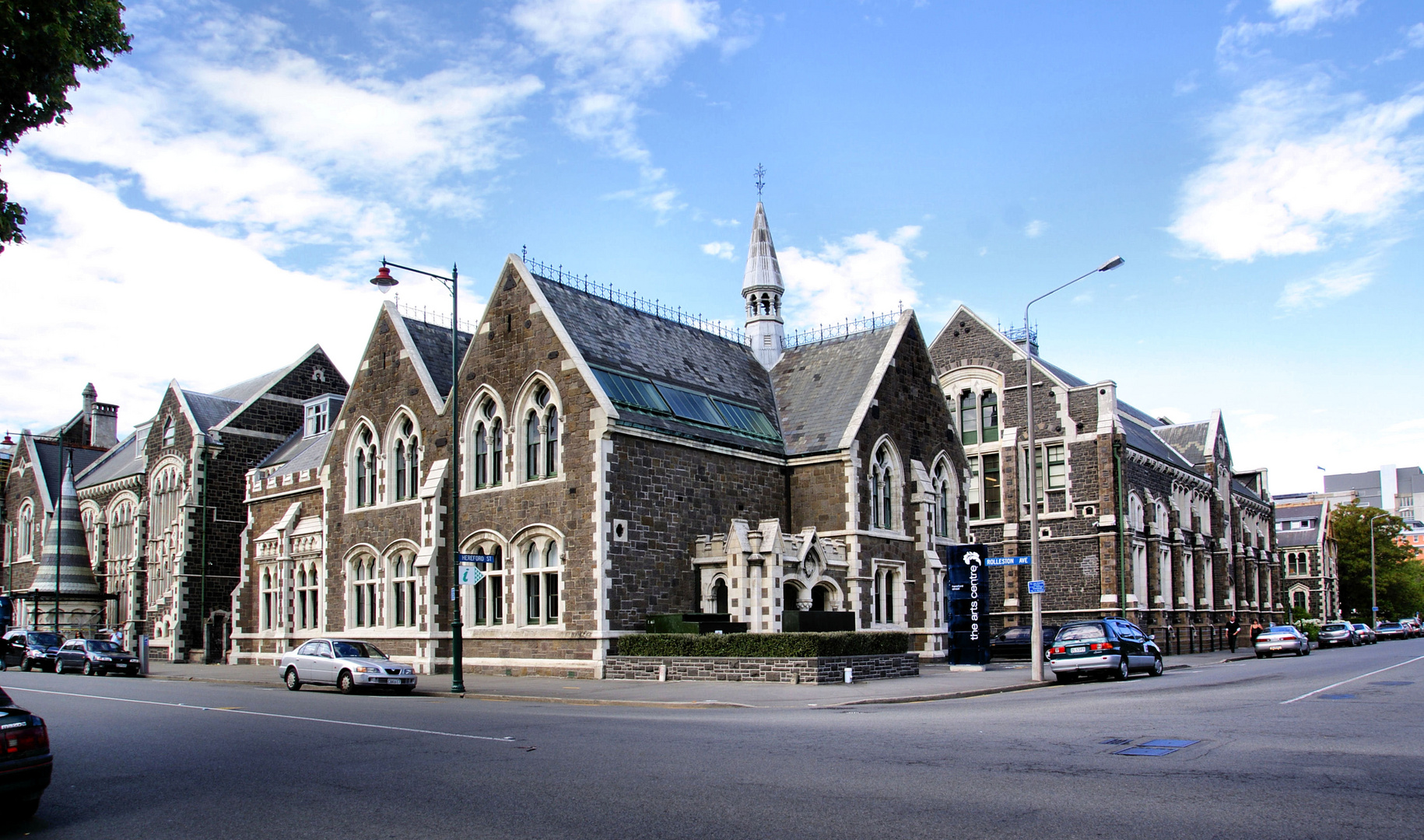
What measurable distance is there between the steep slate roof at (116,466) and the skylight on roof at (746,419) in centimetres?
3192

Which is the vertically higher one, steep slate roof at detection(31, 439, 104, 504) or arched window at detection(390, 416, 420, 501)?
steep slate roof at detection(31, 439, 104, 504)

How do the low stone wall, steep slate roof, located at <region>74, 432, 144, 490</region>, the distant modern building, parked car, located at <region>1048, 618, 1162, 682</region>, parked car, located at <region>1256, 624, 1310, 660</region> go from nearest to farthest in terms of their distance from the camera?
the low stone wall → parked car, located at <region>1048, 618, 1162, 682</region> → parked car, located at <region>1256, 624, 1310, 660</region> → steep slate roof, located at <region>74, 432, 144, 490</region> → the distant modern building

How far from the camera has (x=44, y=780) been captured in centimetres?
871

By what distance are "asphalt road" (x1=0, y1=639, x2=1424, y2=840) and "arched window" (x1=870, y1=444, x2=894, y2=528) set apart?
50.6 feet

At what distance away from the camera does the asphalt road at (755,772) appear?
27.2ft

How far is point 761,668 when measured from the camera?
24719 millimetres

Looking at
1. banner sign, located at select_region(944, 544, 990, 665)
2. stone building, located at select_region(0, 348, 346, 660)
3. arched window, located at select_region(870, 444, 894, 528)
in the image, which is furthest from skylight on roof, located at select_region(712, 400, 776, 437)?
stone building, located at select_region(0, 348, 346, 660)

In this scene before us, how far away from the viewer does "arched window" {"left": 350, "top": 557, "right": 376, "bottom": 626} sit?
35.7 metres

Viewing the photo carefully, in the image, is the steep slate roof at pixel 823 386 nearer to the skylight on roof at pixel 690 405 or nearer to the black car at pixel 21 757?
the skylight on roof at pixel 690 405

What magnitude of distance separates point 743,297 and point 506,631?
679 inches

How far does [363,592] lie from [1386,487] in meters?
189

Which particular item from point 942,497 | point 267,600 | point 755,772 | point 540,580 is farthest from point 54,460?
point 755,772

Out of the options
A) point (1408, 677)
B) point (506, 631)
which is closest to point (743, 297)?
point (506, 631)

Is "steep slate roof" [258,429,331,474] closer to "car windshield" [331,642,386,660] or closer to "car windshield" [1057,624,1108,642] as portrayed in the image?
"car windshield" [331,642,386,660]
